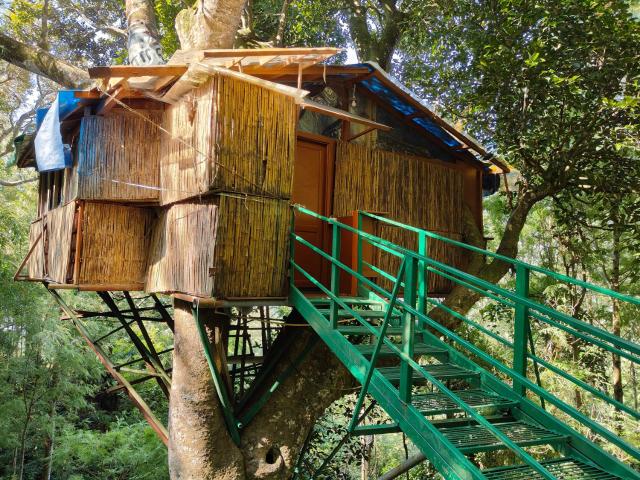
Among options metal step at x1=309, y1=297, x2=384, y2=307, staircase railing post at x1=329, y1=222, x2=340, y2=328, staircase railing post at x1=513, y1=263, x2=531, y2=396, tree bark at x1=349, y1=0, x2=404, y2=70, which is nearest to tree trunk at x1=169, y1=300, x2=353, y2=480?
metal step at x1=309, y1=297, x2=384, y2=307

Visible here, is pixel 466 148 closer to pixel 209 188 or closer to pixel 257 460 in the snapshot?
pixel 209 188

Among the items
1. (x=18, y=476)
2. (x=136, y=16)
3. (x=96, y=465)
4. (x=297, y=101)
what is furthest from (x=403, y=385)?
(x=18, y=476)

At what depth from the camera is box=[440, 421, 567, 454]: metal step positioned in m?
3.21

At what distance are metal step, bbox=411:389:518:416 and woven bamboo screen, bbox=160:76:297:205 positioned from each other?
2.48 m

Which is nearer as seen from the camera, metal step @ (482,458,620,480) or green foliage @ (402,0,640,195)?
metal step @ (482,458,620,480)

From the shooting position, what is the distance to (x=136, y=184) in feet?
19.5

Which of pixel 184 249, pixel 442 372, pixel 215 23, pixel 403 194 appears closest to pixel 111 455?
pixel 184 249

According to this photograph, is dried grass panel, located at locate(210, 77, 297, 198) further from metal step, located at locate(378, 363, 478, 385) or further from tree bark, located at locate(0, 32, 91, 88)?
tree bark, located at locate(0, 32, 91, 88)

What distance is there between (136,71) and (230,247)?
73.0 inches

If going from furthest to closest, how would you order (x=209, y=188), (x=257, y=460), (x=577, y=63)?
1. (x=577, y=63)
2. (x=257, y=460)
3. (x=209, y=188)

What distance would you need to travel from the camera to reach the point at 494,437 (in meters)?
3.43

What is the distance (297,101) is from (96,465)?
45.8 ft

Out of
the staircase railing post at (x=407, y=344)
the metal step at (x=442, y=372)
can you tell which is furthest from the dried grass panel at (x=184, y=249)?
the staircase railing post at (x=407, y=344)

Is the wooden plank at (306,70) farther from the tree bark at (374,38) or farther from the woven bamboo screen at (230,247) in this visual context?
the tree bark at (374,38)
